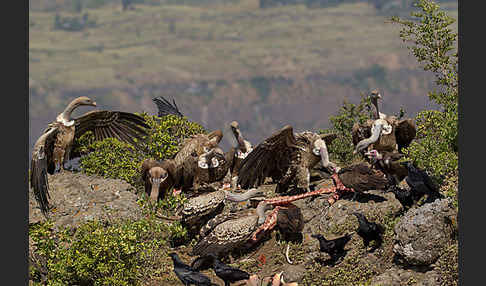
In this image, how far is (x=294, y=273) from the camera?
19234mm

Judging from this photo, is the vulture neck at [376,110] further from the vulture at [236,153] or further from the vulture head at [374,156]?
the vulture at [236,153]

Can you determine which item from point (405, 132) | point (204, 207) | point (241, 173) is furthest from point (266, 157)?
point (405, 132)

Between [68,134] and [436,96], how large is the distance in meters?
12.2

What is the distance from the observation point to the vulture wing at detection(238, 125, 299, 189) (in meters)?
22.0

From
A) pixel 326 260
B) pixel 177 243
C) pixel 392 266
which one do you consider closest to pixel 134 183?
pixel 177 243

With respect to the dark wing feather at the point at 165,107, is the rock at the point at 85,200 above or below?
below

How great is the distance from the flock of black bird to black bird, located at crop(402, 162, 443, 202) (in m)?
0.03

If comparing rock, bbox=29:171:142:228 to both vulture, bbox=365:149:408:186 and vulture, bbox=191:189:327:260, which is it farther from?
vulture, bbox=365:149:408:186

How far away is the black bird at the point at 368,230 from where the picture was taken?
63.4ft

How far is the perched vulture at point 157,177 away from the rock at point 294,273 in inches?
228

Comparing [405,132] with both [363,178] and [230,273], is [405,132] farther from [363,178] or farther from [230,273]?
[230,273]

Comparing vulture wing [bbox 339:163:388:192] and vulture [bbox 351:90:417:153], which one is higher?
vulture [bbox 351:90:417:153]

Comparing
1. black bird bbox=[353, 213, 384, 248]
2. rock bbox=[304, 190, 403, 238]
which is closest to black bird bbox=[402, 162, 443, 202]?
rock bbox=[304, 190, 403, 238]

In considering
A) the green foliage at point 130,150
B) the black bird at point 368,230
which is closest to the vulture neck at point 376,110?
the black bird at point 368,230
